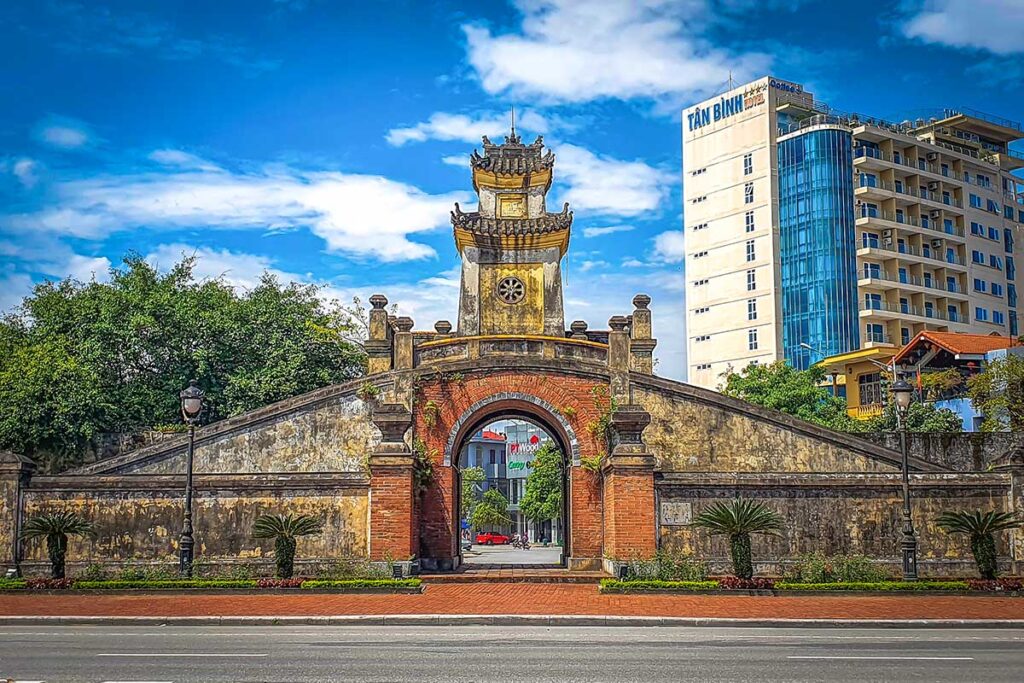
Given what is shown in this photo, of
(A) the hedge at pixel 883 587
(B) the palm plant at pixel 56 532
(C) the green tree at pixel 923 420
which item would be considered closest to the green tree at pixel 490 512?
(C) the green tree at pixel 923 420

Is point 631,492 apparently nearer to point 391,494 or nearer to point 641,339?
point 391,494

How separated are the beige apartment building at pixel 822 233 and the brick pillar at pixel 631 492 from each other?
48919mm

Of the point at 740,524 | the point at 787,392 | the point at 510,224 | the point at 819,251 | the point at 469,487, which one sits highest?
the point at 819,251

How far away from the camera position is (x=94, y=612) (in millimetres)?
17094

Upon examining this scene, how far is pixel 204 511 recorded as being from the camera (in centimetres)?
2262

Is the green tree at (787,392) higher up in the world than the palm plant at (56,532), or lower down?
higher up

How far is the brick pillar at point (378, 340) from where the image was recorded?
31797mm

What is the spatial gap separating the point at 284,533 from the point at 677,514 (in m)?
8.61

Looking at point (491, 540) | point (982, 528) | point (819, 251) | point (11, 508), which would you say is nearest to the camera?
point (982, 528)

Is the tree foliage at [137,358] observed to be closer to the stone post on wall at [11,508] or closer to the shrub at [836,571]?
the stone post on wall at [11,508]

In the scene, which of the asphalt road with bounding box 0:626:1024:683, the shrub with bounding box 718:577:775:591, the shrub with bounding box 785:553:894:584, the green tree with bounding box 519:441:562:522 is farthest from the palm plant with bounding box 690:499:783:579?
the green tree with bounding box 519:441:562:522

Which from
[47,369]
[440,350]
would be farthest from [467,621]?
[47,369]

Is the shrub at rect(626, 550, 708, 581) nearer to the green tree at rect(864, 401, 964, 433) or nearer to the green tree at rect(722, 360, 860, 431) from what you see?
the green tree at rect(864, 401, 964, 433)

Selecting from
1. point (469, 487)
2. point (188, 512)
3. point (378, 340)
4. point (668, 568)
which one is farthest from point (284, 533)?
point (469, 487)
